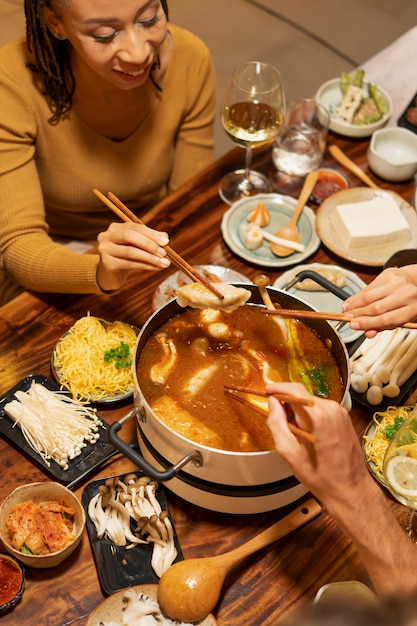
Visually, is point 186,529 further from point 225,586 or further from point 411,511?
point 411,511

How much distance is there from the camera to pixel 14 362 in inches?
75.3

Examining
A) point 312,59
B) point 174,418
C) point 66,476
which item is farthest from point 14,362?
point 312,59

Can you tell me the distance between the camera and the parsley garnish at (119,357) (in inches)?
72.9

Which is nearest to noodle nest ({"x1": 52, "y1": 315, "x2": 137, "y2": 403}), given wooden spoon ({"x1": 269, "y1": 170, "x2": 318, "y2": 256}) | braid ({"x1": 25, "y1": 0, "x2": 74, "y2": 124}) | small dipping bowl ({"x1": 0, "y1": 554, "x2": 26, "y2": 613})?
small dipping bowl ({"x1": 0, "y1": 554, "x2": 26, "y2": 613})

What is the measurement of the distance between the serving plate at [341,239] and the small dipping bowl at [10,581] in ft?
4.48

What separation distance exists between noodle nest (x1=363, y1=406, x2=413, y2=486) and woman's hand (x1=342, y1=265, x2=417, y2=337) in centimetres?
28

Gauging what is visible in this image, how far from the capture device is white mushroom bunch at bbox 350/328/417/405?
1.84m

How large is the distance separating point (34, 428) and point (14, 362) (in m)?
0.28

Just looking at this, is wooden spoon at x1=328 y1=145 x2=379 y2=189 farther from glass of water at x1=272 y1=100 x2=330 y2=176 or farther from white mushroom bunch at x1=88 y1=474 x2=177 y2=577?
white mushroom bunch at x1=88 y1=474 x2=177 y2=577

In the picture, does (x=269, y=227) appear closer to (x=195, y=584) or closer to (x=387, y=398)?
(x=387, y=398)

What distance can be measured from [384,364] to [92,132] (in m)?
1.29

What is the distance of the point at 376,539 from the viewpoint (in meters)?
1.32

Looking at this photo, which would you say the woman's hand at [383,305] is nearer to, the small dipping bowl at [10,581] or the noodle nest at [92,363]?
the noodle nest at [92,363]

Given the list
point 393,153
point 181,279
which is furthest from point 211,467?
point 393,153
